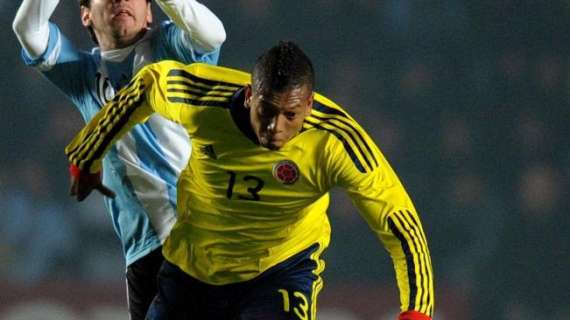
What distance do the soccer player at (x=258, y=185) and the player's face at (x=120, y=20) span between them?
504 millimetres

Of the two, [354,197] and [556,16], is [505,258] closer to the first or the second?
[556,16]

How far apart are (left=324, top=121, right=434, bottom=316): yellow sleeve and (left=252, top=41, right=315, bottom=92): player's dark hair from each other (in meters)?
0.16

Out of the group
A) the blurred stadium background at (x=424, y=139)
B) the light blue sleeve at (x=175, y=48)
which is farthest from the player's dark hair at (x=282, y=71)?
the blurred stadium background at (x=424, y=139)

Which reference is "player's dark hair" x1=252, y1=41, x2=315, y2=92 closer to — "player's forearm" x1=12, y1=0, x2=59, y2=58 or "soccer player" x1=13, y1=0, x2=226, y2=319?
"soccer player" x1=13, y1=0, x2=226, y2=319

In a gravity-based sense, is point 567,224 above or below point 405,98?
below

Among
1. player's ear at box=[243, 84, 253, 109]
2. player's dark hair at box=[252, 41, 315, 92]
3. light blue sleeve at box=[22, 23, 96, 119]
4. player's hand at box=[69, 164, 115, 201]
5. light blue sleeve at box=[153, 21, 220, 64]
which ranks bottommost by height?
player's hand at box=[69, 164, 115, 201]

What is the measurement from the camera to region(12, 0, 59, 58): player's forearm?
3201mm

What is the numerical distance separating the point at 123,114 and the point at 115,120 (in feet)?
0.08

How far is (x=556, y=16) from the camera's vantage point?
4.92m

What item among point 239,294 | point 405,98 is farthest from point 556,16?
point 239,294

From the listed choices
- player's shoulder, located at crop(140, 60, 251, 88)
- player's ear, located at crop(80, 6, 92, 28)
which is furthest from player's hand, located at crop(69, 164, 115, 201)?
player's ear, located at crop(80, 6, 92, 28)

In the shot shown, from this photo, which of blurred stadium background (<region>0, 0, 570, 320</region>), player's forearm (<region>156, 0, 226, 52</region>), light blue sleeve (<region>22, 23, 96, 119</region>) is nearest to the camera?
player's forearm (<region>156, 0, 226, 52</region>)

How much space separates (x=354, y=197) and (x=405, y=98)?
2.33 metres

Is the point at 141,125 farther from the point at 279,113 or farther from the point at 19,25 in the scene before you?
the point at 279,113
